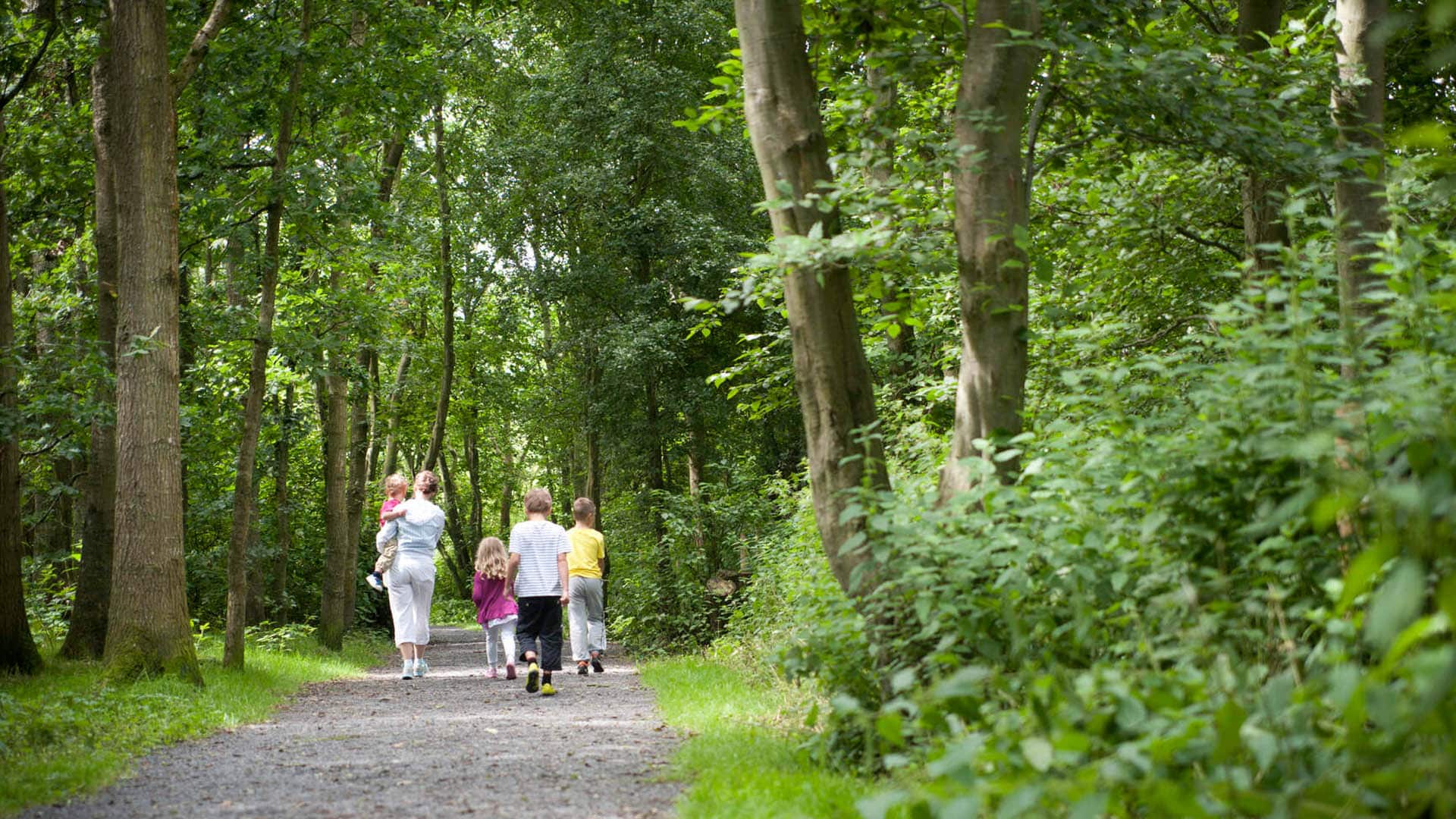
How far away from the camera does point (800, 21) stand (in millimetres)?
6730

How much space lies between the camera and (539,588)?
12266 mm

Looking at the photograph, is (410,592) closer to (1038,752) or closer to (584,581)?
(584,581)

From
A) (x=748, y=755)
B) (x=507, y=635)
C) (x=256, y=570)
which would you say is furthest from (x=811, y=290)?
(x=256, y=570)

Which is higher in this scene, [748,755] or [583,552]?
[583,552]

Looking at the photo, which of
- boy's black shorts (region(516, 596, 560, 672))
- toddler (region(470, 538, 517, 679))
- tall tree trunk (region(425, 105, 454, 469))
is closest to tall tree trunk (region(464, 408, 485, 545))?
tall tree trunk (region(425, 105, 454, 469))

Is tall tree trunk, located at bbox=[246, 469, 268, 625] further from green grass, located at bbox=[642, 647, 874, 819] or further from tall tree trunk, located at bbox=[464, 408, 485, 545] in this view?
tall tree trunk, located at bbox=[464, 408, 485, 545]

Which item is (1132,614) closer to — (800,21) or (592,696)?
(800,21)

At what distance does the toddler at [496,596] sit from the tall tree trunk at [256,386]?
102 inches

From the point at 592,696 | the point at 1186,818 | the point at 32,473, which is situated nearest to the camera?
the point at 1186,818

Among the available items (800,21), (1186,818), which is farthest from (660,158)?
(1186,818)

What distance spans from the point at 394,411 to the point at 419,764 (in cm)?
2226

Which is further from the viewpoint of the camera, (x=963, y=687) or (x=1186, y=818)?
(x=963, y=687)

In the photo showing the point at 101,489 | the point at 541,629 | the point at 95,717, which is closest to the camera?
the point at 95,717

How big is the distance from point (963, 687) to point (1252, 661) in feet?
4.55
